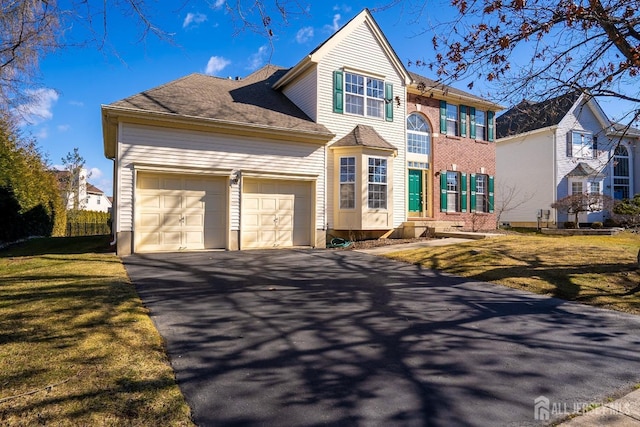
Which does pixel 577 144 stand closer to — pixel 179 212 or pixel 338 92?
pixel 338 92

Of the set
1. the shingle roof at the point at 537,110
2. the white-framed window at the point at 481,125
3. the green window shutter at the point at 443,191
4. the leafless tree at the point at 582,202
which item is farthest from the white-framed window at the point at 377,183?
the leafless tree at the point at 582,202

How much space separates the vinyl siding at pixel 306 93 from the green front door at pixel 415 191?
17.9 ft

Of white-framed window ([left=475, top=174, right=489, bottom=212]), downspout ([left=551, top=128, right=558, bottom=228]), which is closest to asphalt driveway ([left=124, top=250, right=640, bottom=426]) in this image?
white-framed window ([left=475, top=174, right=489, bottom=212])

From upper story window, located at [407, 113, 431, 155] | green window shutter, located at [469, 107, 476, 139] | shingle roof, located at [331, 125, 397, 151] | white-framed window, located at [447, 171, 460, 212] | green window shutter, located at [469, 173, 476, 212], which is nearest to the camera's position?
shingle roof, located at [331, 125, 397, 151]

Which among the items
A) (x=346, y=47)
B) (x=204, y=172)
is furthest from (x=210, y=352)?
(x=346, y=47)

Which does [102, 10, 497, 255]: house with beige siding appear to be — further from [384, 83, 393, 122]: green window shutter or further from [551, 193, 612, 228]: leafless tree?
[551, 193, 612, 228]: leafless tree

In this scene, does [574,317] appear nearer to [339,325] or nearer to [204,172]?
[339,325]

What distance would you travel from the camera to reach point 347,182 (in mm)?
13641

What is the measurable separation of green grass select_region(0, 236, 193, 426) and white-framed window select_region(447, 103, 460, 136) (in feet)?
50.7

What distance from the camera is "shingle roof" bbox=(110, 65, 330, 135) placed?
36.3 ft

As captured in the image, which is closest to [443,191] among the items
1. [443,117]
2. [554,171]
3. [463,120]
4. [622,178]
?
[443,117]

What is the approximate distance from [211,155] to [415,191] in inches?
364

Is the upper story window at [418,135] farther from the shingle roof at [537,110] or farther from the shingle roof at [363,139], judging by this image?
the shingle roof at [537,110]

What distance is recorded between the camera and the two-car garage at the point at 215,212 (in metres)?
10.9
